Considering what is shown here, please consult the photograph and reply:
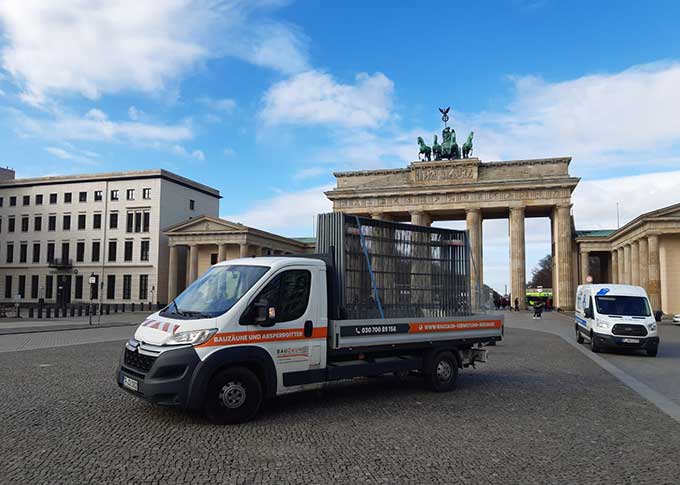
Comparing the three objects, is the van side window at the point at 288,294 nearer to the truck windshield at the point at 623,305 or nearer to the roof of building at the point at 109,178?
the truck windshield at the point at 623,305

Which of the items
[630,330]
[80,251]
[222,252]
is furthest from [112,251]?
[630,330]

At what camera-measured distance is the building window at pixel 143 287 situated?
201 feet

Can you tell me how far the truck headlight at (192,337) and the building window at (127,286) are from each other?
5976cm

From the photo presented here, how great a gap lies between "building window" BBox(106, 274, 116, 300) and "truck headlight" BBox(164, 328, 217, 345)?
6102 cm

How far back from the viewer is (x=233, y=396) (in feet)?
24.1

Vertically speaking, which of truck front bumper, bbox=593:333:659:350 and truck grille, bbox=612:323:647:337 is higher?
truck grille, bbox=612:323:647:337

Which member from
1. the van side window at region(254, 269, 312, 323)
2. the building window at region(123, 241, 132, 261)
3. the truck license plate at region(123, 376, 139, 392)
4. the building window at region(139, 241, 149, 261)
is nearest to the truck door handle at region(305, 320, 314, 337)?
the van side window at region(254, 269, 312, 323)

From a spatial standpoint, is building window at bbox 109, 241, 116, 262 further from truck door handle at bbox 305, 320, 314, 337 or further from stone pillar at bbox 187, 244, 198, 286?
truck door handle at bbox 305, 320, 314, 337

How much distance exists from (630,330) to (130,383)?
1545 cm

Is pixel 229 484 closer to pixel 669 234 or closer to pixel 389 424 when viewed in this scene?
pixel 389 424

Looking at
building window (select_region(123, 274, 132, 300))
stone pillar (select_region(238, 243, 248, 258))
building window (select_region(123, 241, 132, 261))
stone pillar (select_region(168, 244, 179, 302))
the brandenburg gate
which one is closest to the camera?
the brandenburg gate

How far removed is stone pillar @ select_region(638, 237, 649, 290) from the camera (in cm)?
4234

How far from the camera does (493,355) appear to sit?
1630cm

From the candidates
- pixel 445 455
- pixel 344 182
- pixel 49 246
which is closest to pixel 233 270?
pixel 445 455
